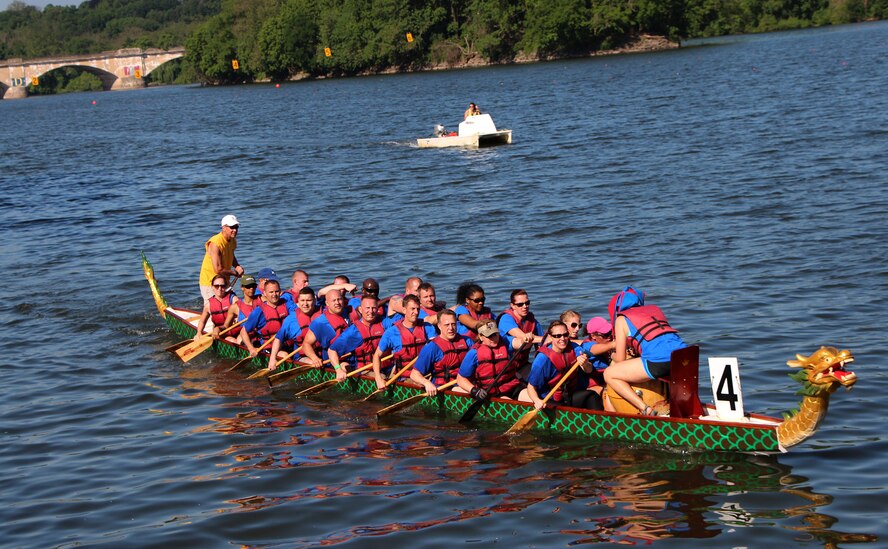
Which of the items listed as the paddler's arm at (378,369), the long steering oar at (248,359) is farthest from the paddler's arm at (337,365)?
the long steering oar at (248,359)

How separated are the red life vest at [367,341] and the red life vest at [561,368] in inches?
115

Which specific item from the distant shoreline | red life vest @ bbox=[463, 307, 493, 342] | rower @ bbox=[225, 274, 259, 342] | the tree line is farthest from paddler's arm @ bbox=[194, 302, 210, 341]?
the distant shoreline

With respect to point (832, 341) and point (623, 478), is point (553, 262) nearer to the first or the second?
point (832, 341)

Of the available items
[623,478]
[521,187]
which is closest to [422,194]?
[521,187]

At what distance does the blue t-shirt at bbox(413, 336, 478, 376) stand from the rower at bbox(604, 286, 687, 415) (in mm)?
2297

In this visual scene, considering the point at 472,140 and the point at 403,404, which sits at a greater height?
the point at 472,140

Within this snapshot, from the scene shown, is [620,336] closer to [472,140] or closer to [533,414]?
[533,414]

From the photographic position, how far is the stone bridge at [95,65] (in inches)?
6181

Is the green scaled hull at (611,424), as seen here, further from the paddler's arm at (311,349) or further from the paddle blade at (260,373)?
the paddle blade at (260,373)

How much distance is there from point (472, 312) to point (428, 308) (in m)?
0.72

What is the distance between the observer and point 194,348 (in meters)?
15.7

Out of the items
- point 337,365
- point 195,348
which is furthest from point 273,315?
point 337,365

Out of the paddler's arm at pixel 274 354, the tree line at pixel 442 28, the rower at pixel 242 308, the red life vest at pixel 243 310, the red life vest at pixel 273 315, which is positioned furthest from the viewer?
the tree line at pixel 442 28

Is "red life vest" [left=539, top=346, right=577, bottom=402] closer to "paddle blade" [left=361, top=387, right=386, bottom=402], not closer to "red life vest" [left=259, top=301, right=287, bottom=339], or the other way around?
"paddle blade" [left=361, top=387, right=386, bottom=402]
